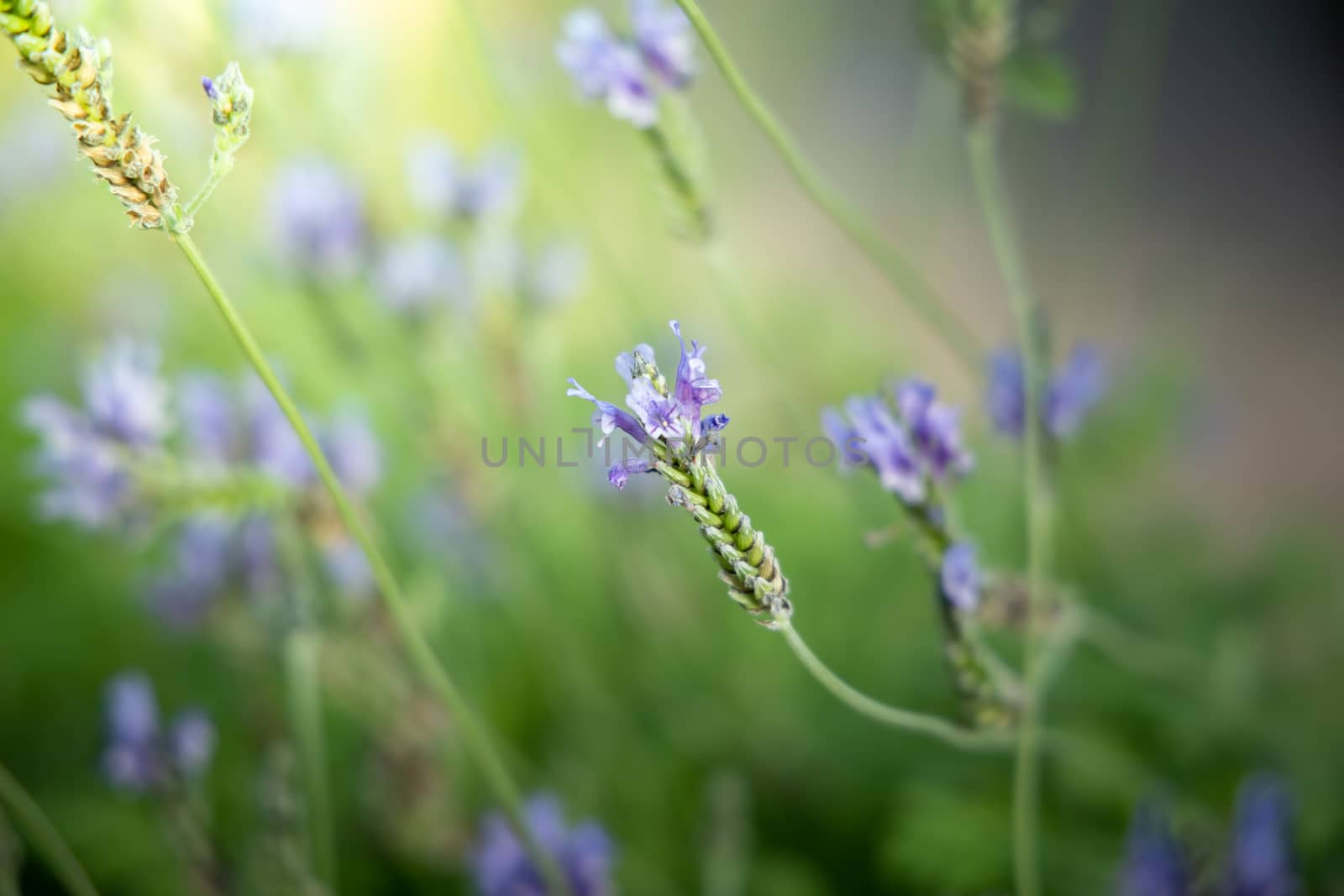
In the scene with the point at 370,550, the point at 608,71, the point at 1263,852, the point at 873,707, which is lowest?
the point at 1263,852

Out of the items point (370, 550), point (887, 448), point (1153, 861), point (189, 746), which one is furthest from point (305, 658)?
point (1153, 861)

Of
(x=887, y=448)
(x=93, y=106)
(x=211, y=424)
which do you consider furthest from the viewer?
(x=211, y=424)

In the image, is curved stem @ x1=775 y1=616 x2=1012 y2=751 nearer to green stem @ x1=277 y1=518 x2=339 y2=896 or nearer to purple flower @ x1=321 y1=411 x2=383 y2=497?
green stem @ x1=277 y1=518 x2=339 y2=896

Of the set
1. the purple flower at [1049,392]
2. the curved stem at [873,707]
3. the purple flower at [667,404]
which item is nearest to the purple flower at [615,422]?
the purple flower at [667,404]

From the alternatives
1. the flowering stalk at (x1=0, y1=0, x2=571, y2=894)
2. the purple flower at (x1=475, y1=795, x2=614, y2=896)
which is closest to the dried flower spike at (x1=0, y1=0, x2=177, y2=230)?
the flowering stalk at (x1=0, y1=0, x2=571, y2=894)

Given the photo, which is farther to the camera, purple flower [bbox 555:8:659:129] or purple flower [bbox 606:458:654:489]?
purple flower [bbox 555:8:659:129]

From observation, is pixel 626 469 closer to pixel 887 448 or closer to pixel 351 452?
pixel 887 448
